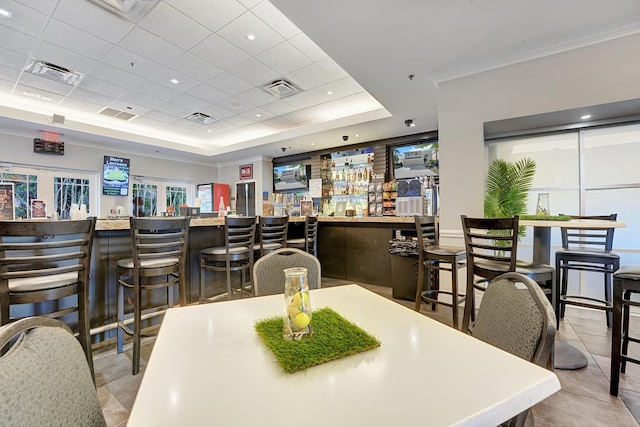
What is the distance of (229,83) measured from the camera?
4.47 meters

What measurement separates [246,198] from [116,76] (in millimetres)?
4604

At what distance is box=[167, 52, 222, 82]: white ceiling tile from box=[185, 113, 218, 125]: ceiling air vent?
165cm

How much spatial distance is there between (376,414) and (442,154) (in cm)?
352

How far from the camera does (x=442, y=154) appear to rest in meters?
3.60

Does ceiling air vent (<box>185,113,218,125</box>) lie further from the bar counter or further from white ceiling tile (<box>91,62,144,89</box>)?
the bar counter

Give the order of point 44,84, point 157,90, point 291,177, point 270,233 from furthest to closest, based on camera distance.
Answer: point 291,177
point 157,90
point 44,84
point 270,233

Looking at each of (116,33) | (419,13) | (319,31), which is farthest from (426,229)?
(116,33)

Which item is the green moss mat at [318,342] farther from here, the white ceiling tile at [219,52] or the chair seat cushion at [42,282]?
the white ceiling tile at [219,52]

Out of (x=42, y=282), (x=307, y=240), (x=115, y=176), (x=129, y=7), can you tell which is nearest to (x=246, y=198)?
(x=115, y=176)

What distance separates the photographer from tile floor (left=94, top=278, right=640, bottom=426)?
5.47 ft

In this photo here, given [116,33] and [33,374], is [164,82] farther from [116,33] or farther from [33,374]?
[33,374]

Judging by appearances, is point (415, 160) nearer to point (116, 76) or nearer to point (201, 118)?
point (201, 118)

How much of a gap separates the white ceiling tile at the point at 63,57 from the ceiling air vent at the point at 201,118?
195cm

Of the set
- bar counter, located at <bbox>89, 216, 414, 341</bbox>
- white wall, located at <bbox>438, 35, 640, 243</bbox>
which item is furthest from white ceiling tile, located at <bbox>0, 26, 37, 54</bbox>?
white wall, located at <bbox>438, 35, 640, 243</bbox>
